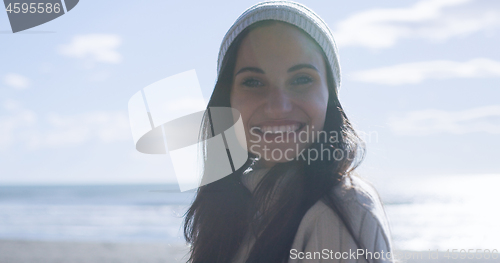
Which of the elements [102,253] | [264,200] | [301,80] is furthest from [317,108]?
[102,253]

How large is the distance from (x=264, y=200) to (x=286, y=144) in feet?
0.86

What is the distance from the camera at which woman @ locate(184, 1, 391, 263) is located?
1.39m

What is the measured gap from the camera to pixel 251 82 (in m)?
1.68

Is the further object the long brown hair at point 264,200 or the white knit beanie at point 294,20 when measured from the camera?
Result: the white knit beanie at point 294,20

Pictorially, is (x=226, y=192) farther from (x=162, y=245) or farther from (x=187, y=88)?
(x=162, y=245)

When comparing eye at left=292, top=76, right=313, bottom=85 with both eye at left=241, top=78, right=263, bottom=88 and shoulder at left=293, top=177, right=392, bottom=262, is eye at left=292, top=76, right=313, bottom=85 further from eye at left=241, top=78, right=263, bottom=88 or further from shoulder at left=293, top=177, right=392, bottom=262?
shoulder at left=293, top=177, right=392, bottom=262

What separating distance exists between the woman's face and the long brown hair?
73 mm

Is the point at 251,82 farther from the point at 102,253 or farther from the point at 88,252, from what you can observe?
the point at 88,252

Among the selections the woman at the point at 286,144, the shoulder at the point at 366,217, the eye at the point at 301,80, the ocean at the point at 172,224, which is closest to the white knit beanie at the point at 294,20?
the woman at the point at 286,144

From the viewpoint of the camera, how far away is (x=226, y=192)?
77.1 inches

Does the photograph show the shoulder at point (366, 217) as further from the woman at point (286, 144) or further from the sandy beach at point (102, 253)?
the sandy beach at point (102, 253)

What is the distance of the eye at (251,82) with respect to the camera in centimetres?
165

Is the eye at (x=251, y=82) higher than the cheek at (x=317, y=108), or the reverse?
the eye at (x=251, y=82)

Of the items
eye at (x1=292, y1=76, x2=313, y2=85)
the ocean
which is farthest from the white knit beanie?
the ocean
